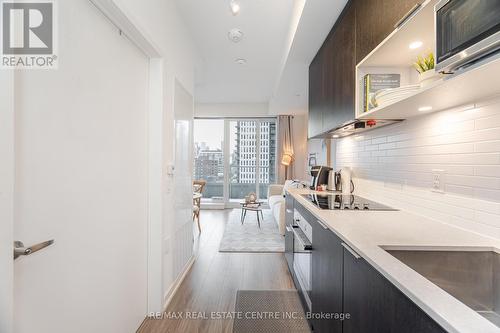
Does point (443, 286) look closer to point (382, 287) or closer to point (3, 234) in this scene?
point (382, 287)

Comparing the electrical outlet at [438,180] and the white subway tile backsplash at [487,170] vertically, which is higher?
the white subway tile backsplash at [487,170]

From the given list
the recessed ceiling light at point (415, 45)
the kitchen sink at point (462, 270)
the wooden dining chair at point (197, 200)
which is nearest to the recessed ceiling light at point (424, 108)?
the recessed ceiling light at point (415, 45)

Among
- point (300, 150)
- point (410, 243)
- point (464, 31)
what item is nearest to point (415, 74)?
point (464, 31)

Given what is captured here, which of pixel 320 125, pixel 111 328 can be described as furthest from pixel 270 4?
pixel 111 328

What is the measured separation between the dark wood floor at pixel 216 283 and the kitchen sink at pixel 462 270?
1.43m

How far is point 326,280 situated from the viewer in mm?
1362

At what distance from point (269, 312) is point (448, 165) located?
170cm

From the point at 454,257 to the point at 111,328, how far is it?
1838 millimetres

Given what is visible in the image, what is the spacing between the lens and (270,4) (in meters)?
2.24

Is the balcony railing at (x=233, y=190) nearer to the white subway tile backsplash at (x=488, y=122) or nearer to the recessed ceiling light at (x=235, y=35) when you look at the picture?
the recessed ceiling light at (x=235, y=35)

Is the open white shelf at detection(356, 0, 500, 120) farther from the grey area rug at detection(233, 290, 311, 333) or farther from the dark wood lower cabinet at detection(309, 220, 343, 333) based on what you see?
the grey area rug at detection(233, 290, 311, 333)

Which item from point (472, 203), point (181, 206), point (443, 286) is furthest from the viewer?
point (181, 206)

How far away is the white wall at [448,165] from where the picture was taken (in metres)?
1.05

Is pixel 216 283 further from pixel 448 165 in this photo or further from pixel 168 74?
pixel 448 165
